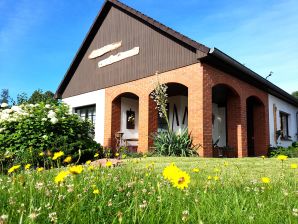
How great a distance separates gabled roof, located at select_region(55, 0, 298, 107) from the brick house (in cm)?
3

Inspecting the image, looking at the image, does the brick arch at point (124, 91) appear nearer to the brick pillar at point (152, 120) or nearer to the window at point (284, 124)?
the brick pillar at point (152, 120)

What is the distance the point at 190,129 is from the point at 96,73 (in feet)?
23.1

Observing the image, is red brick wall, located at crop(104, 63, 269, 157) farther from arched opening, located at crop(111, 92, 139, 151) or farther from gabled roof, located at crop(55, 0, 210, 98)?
gabled roof, located at crop(55, 0, 210, 98)

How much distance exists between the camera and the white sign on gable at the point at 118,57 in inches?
558

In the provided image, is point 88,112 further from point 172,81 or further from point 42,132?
point 42,132

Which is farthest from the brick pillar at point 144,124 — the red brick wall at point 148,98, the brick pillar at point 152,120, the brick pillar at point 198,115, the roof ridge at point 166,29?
the roof ridge at point 166,29

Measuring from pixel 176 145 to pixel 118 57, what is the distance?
6.06m

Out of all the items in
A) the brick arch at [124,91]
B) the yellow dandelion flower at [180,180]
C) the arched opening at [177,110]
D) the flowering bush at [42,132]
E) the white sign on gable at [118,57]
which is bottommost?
the yellow dandelion flower at [180,180]

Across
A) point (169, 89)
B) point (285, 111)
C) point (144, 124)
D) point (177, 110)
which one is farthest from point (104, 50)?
point (285, 111)

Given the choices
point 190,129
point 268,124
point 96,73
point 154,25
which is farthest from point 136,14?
point 268,124

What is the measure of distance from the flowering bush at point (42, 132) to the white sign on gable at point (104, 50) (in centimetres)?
540

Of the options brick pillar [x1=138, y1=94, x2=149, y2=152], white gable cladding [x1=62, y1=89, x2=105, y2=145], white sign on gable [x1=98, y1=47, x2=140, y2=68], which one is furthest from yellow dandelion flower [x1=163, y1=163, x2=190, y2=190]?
white gable cladding [x1=62, y1=89, x2=105, y2=145]

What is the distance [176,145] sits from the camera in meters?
10.9

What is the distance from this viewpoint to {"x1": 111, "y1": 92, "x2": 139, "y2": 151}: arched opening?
14.8 m
